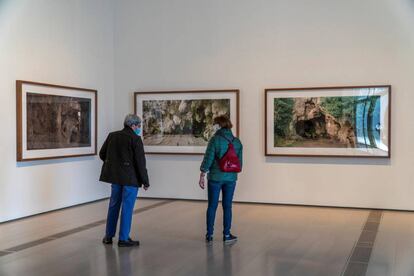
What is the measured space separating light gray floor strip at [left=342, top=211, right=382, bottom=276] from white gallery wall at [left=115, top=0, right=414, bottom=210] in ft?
4.48

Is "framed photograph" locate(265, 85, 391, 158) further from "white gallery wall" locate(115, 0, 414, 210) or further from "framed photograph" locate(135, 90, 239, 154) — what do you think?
"framed photograph" locate(135, 90, 239, 154)

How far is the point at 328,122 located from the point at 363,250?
4.07 meters

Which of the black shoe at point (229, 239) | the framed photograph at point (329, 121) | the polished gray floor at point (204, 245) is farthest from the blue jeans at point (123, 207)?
the framed photograph at point (329, 121)

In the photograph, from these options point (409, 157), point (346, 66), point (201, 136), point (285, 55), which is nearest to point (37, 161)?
point (201, 136)

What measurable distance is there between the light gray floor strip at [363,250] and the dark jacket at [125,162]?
2874 millimetres

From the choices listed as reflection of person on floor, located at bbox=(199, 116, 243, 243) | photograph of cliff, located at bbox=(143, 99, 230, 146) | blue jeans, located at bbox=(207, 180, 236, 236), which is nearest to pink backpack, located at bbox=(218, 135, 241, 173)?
reflection of person on floor, located at bbox=(199, 116, 243, 243)

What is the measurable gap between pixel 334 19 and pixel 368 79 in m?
1.40

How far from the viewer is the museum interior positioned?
7934 mm

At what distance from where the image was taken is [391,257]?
6531mm

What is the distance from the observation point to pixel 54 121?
10016mm

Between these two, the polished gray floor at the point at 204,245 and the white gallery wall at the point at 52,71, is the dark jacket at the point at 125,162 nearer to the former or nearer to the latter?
the polished gray floor at the point at 204,245

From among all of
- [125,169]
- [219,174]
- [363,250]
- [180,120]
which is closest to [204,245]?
[219,174]

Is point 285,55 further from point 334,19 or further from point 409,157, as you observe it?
point 409,157

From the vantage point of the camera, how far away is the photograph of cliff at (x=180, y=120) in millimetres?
11383
